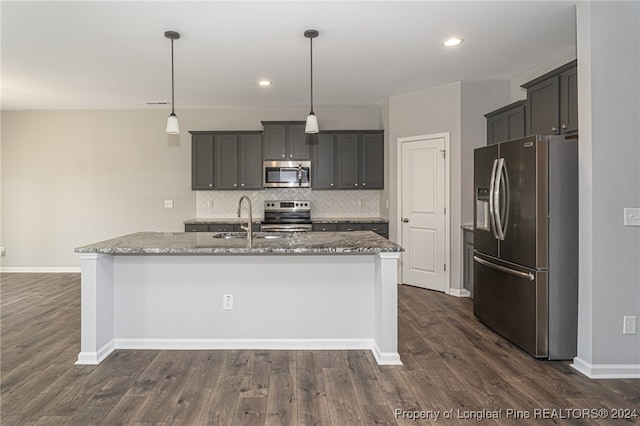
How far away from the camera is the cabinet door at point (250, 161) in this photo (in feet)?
20.3

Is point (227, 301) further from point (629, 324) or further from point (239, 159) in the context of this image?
point (239, 159)

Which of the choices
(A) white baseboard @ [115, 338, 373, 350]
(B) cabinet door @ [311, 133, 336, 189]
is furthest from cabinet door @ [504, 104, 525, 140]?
(A) white baseboard @ [115, 338, 373, 350]

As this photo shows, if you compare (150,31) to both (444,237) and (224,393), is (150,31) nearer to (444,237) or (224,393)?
(224,393)

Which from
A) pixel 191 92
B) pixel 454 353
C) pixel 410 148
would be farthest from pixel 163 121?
pixel 454 353

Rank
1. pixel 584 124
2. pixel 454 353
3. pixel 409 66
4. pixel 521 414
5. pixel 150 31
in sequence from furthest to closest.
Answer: pixel 409 66 < pixel 150 31 < pixel 454 353 < pixel 584 124 < pixel 521 414

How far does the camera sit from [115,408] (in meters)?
2.36

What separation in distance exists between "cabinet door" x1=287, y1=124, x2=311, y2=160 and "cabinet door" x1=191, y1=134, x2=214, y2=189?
122cm

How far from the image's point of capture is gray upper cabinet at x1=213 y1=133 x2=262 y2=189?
6.18 meters

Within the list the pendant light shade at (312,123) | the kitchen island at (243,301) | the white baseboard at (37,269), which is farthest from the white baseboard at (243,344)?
the white baseboard at (37,269)

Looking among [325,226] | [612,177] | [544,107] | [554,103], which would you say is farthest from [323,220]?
[612,177]

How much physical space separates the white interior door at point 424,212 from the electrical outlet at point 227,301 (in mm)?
3026

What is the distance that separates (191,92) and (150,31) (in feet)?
6.65

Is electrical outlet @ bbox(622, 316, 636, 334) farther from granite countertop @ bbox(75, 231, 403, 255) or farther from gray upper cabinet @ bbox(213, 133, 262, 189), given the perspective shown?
gray upper cabinet @ bbox(213, 133, 262, 189)

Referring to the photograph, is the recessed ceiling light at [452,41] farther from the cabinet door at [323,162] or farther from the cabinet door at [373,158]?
the cabinet door at [323,162]
